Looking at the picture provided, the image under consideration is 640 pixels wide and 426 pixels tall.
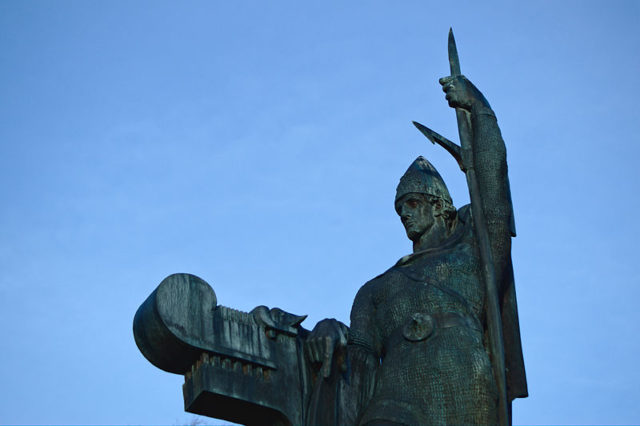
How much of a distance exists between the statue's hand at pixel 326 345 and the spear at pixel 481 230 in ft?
5.00

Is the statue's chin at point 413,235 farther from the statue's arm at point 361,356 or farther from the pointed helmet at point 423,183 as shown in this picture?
the statue's arm at point 361,356

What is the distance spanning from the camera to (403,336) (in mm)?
11516

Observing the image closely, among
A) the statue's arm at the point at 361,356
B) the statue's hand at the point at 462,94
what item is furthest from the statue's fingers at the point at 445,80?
the statue's arm at the point at 361,356

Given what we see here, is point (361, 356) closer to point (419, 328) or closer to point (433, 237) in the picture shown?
point (419, 328)

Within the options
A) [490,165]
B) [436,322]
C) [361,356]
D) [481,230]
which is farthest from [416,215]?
[361,356]

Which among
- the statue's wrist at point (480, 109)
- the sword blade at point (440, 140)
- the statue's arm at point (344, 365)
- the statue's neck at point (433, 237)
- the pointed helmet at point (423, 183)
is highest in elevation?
the statue's wrist at point (480, 109)

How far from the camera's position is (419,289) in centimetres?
1181

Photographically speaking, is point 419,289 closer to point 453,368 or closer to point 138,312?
point 453,368

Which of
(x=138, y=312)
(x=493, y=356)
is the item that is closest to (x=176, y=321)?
(x=138, y=312)

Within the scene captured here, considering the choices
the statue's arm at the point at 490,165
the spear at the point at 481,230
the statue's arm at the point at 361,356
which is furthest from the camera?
the statue's arm at the point at 490,165

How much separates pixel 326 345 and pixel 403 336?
0.89 meters

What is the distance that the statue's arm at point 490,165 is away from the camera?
12156 mm

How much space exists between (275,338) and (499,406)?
8.20 feet

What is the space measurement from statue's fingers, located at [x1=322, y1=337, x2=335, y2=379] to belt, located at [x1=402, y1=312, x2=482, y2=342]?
32.7 inches
